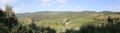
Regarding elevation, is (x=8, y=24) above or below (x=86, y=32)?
above

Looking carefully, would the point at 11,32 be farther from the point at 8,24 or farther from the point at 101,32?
the point at 101,32

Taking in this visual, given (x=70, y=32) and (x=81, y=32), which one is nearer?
(x=81, y=32)

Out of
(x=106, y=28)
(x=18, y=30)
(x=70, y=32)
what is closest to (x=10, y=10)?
(x=18, y=30)

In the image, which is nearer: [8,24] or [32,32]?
[8,24]

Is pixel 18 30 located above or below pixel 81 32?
above

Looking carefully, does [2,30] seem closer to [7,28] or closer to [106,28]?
[7,28]

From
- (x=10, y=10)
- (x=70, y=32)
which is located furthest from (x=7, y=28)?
(x=70, y=32)

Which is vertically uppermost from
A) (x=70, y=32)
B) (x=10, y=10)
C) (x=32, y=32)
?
(x=10, y=10)

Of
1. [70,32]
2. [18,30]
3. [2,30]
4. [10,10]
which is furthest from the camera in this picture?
[70,32]

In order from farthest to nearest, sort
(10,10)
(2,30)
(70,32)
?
(70,32) → (10,10) → (2,30)
